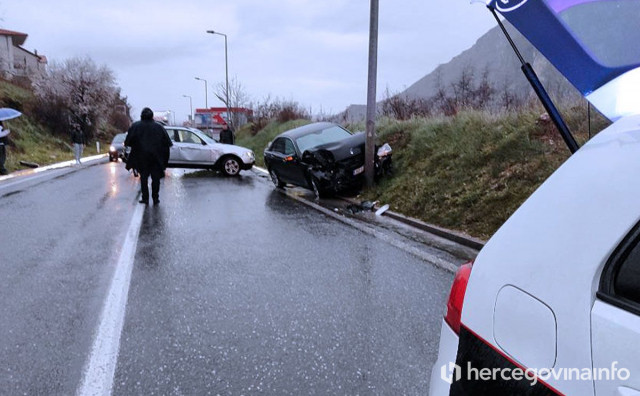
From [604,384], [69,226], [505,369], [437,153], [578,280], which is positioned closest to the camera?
[604,384]

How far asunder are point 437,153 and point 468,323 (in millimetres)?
9204

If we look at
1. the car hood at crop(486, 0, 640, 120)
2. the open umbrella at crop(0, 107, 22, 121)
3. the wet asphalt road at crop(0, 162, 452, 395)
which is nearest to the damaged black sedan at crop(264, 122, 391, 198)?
the wet asphalt road at crop(0, 162, 452, 395)

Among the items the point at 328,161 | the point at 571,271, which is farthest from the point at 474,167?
the point at 571,271

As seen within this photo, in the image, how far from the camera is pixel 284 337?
342 cm

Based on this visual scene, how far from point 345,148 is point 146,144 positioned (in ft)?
13.7

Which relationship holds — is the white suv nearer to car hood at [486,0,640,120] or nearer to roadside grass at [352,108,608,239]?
car hood at [486,0,640,120]

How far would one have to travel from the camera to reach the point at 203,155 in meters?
15.8

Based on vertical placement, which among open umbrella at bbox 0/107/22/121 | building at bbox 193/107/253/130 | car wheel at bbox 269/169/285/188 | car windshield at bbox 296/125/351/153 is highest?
building at bbox 193/107/253/130

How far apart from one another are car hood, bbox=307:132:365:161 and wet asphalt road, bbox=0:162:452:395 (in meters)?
2.87

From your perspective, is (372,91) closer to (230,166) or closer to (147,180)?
(147,180)

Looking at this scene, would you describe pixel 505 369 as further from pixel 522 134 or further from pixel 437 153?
pixel 437 153

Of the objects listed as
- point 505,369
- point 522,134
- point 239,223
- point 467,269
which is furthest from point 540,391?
point 522,134

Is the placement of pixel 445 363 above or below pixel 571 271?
below

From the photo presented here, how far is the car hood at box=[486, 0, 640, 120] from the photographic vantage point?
163cm
